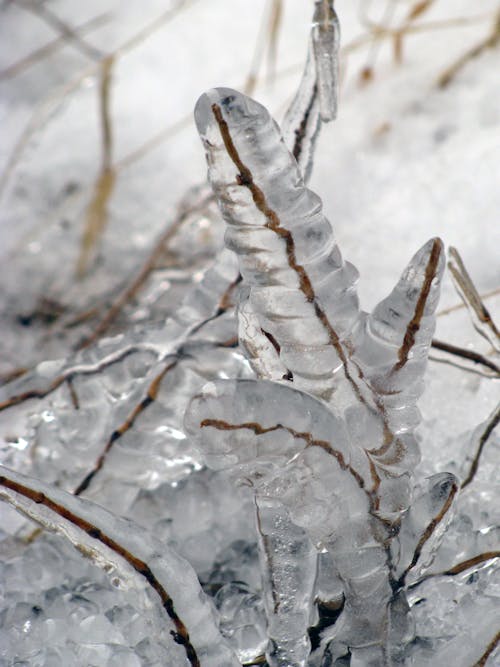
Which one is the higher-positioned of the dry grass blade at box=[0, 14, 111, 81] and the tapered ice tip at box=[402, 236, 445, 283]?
the tapered ice tip at box=[402, 236, 445, 283]

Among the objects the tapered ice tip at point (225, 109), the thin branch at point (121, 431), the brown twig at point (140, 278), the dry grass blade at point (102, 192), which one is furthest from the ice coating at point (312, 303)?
the dry grass blade at point (102, 192)

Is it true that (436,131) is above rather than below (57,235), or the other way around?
above

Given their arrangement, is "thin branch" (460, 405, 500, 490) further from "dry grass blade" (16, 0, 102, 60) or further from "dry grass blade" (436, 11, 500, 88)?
"dry grass blade" (16, 0, 102, 60)

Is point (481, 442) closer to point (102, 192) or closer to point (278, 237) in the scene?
point (278, 237)

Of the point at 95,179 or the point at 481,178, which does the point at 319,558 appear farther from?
the point at 95,179

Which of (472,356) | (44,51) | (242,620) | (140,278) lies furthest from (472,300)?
(44,51)

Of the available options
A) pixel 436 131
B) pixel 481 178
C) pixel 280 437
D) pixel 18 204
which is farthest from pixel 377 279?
pixel 18 204

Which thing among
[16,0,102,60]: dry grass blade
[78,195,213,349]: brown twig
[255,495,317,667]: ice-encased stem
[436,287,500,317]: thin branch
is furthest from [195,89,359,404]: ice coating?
[16,0,102,60]: dry grass blade
